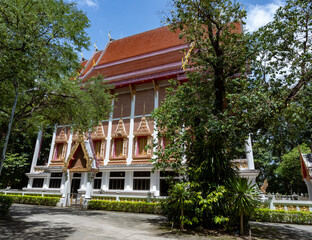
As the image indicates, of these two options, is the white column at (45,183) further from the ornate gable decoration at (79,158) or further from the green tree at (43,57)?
the green tree at (43,57)

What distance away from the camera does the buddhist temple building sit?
17.1 metres

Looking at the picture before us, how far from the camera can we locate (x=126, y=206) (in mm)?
14250

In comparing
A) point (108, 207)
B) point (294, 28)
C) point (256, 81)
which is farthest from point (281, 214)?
point (108, 207)

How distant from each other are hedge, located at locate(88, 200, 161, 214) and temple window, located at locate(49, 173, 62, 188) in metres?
7.35

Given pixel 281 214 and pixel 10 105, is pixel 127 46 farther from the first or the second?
pixel 281 214

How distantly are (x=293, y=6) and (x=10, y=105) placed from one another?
13.5 meters

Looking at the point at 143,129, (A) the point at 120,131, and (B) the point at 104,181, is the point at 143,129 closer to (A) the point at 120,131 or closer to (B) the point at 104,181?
(A) the point at 120,131

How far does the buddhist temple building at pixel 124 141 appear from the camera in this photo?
56.0 feet

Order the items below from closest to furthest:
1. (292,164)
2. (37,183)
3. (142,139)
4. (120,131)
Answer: (142,139) < (120,131) < (37,183) < (292,164)

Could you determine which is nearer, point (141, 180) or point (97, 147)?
point (141, 180)

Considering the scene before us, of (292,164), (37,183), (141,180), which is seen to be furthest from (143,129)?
(292,164)

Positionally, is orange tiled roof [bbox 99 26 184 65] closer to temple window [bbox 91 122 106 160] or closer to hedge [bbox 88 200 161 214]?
temple window [bbox 91 122 106 160]

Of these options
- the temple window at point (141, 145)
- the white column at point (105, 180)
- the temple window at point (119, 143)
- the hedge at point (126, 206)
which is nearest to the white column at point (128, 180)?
the temple window at point (119, 143)

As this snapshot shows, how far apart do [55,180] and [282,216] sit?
18.9 meters
